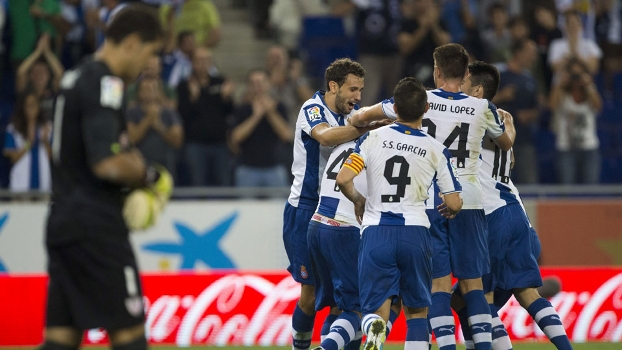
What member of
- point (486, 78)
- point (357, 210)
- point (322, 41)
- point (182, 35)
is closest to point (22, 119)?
point (182, 35)

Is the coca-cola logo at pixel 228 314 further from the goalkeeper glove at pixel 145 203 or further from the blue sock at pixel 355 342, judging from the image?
the goalkeeper glove at pixel 145 203

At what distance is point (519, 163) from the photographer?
1380cm

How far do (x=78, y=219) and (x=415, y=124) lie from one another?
2.90m

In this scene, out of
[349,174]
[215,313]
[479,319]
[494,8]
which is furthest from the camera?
[494,8]

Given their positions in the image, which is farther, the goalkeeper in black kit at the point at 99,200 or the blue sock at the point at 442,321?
the blue sock at the point at 442,321

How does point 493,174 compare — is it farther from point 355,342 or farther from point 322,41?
point 322,41

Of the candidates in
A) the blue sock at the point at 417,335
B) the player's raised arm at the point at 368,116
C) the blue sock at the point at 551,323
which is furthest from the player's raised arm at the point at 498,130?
the blue sock at the point at 417,335

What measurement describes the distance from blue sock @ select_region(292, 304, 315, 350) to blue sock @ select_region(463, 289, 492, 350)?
1304mm

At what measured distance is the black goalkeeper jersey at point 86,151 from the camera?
502 cm

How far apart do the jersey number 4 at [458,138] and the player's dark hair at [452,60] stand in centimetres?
39

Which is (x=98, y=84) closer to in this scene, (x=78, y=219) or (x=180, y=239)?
(x=78, y=219)

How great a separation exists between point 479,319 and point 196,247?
5.87 metres

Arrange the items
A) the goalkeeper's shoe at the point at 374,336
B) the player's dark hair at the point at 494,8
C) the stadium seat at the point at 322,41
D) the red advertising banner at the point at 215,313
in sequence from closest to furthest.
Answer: the goalkeeper's shoe at the point at 374,336 → the red advertising banner at the point at 215,313 → the player's dark hair at the point at 494,8 → the stadium seat at the point at 322,41

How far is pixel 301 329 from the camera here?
317 inches
